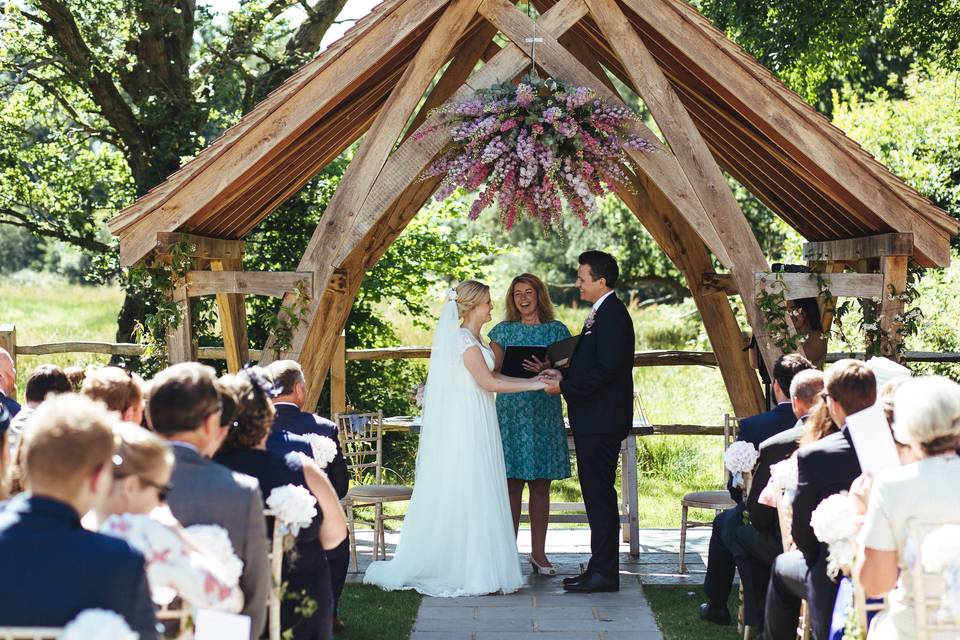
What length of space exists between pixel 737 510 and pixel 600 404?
133 cm

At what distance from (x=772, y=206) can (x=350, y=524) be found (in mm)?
3854

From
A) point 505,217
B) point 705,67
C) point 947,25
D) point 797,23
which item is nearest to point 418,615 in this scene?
point 505,217

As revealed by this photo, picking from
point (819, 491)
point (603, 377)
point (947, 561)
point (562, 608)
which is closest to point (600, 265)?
point (603, 377)

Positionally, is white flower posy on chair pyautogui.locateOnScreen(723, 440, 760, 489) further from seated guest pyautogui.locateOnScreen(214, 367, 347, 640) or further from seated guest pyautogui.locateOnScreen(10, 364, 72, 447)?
seated guest pyautogui.locateOnScreen(10, 364, 72, 447)

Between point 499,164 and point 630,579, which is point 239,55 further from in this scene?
point 630,579

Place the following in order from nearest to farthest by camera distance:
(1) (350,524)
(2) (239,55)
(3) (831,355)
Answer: (1) (350,524), (3) (831,355), (2) (239,55)

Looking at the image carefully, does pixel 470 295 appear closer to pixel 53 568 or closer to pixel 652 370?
pixel 53 568

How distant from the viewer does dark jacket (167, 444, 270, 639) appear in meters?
3.22

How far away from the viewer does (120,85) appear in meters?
12.6

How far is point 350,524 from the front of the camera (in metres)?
7.50

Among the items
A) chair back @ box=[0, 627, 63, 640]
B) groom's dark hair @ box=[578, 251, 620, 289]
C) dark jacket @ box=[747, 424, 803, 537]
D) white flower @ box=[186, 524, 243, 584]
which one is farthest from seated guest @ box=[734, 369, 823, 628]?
chair back @ box=[0, 627, 63, 640]

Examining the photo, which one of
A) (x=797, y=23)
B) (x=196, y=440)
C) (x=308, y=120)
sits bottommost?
(x=196, y=440)

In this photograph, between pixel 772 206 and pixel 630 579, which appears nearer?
pixel 630 579

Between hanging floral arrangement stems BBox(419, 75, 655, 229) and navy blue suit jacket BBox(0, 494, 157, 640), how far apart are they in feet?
12.2
